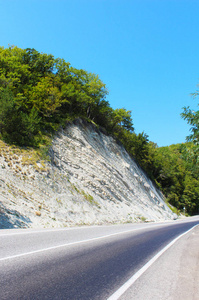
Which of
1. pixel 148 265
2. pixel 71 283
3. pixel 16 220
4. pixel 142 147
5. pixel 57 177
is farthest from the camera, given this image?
pixel 142 147

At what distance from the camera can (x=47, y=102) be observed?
87.7 ft

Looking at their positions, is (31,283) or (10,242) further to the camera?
(10,242)

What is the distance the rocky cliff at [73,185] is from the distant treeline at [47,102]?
215cm

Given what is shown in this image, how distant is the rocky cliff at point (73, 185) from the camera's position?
15.1 m

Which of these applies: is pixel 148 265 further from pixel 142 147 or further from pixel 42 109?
pixel 142 147

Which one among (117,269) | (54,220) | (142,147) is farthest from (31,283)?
(142,147)

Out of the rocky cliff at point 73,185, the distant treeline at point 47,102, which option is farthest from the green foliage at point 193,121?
the rocky cliff at point 73,185

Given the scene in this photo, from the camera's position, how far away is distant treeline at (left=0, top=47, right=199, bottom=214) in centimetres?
2141

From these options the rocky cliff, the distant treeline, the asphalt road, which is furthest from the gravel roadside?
the rocky cliff

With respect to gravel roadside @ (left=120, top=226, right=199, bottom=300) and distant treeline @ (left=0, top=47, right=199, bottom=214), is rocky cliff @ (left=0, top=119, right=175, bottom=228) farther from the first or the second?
gravel roadside @ (left=120, top=226, right=199, bottom=300)

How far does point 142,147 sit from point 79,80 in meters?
21.0

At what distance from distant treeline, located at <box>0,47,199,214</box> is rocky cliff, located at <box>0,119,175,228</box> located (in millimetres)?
2151

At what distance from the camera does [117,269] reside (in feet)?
17.0

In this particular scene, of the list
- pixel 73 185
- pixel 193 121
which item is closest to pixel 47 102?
pixel 73 185
